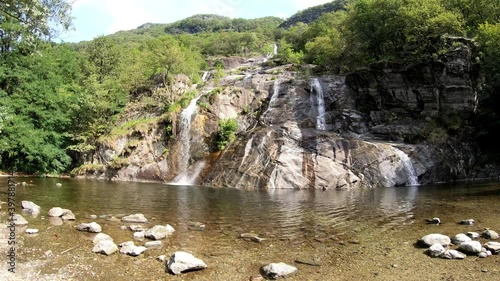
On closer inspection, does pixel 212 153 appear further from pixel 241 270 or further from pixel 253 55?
pixel 253 55

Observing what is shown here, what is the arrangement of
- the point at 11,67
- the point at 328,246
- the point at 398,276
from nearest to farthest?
the point at 398,276
the point at 328,246
the point at 11,67

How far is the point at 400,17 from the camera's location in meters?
39.7

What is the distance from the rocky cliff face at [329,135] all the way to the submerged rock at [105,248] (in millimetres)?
18486

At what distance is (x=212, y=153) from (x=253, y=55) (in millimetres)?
59277

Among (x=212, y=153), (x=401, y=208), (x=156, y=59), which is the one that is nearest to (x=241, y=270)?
(x=401, y=208)

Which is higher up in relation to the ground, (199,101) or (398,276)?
(199,101)

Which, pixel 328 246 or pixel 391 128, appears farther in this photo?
pixel 391 128

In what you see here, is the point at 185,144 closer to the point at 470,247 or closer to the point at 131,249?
the point at 131,249

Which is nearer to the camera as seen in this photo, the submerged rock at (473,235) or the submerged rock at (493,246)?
the submerged rock at (493,246)

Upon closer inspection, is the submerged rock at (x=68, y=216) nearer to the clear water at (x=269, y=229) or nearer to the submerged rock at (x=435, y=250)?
the clear water at (x=269, y=229)

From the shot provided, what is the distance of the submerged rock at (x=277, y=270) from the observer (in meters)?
9.48

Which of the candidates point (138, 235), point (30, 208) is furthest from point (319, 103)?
point (138, 235)

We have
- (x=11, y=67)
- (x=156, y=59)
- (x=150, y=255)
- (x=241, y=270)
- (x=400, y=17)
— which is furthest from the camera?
(x=156, y=59)

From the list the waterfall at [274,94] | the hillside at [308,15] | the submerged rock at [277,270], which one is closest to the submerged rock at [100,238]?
the submerged rock at [277,270]
